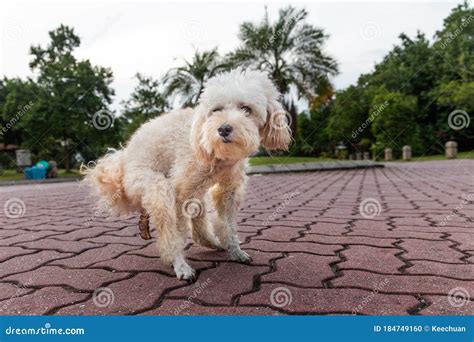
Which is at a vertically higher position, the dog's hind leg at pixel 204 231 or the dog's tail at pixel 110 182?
the dog's tail at pixel 110 182

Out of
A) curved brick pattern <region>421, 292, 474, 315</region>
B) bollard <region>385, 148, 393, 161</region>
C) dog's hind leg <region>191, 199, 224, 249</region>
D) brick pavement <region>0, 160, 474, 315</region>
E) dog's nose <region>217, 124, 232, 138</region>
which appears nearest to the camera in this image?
curved brick pattern <region>421, 292, 474, 315</region>

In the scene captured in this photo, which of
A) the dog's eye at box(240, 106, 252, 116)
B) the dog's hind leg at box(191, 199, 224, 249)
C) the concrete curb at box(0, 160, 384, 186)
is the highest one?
the dog's eye at box(240, 106, 252, 116)

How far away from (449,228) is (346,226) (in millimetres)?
945

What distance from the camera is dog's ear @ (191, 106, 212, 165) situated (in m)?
2.73

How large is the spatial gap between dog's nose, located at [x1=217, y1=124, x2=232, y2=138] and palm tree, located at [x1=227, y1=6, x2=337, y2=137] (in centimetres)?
2029

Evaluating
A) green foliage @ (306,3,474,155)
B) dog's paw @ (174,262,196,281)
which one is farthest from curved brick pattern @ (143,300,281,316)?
green foliage @ (306,3,474,155)

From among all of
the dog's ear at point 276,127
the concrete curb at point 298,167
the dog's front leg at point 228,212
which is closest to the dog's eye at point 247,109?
the dog's ear at point 276,127

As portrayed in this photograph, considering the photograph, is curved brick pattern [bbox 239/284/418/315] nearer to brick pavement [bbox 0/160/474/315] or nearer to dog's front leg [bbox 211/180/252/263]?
brick pavement [bbox 0/160/474/315]

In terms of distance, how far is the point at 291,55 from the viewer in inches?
920

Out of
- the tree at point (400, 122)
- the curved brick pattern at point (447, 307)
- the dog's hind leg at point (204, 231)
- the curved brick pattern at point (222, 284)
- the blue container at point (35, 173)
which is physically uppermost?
the tree at point (400, 122)

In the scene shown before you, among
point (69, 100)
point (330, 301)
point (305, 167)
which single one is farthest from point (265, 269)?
point (69, 100)

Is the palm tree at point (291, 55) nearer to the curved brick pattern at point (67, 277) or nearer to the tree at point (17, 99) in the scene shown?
the tree at point (17, 99)

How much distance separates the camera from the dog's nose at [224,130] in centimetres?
254

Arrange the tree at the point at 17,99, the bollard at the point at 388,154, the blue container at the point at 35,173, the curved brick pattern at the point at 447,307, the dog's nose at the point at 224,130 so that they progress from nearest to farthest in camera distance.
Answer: the curved brick pattern at the point at 447,307 < the dog's nose at the point at 224,130 < the blue container at the point at 35,173 < the tree at the point at 17,99 < the bollard at the point at 388,154
